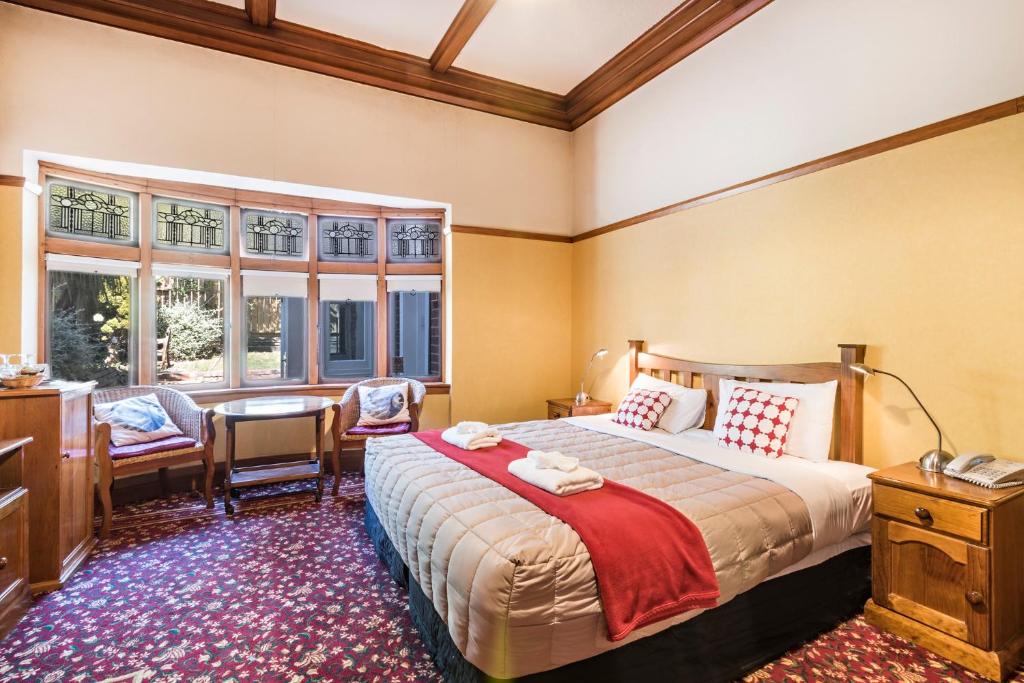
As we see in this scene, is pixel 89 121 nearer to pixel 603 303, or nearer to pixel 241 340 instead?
pixel 241 340

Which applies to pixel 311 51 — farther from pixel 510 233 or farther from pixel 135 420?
pixel 135 420

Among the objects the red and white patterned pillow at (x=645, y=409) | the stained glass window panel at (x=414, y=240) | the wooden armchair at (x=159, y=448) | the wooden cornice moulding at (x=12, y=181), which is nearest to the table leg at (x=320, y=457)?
the wooden armchair at (x=159, y=448)

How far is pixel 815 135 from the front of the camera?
306 cm

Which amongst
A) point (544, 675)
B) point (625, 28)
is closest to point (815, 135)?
point (625, 28)

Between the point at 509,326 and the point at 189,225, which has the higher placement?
the point at 189,225

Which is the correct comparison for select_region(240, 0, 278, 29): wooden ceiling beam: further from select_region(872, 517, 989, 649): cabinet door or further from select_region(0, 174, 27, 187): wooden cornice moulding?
select_region(872, 517, 989, 649): cabinet door

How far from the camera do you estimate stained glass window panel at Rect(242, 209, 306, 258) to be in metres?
4.62

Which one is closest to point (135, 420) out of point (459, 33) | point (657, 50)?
point (459, 33)

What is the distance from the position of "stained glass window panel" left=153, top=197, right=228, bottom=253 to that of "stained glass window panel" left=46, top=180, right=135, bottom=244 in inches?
7.8

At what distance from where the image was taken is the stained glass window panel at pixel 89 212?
12.3ft

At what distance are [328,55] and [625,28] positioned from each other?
2.43 m

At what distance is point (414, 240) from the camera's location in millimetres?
5133

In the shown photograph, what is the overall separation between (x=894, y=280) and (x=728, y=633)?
6.83 ft

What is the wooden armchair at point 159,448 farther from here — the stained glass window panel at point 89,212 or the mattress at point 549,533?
the mattress at point 549,533
